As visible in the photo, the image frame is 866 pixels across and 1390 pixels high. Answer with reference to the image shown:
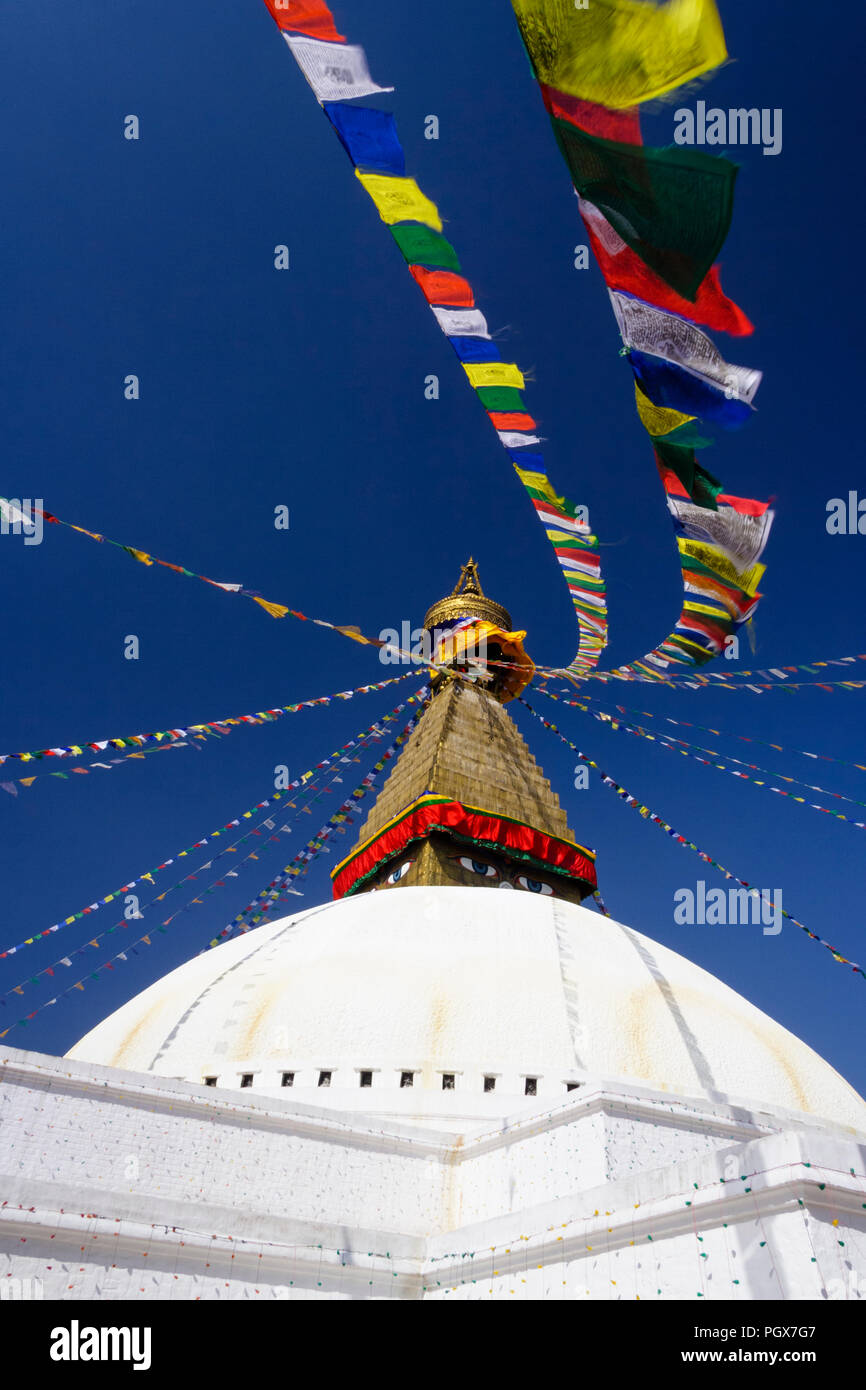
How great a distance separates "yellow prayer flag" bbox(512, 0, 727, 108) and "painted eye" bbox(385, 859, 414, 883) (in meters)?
11.0

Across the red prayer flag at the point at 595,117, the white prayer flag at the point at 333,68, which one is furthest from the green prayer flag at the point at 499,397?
the red prayer flag at the point at 595,117

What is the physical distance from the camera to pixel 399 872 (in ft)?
43.4

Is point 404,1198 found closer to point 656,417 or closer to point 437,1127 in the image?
point 437,1127

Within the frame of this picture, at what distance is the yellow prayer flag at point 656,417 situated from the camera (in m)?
5.15

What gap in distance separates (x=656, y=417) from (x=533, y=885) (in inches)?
376

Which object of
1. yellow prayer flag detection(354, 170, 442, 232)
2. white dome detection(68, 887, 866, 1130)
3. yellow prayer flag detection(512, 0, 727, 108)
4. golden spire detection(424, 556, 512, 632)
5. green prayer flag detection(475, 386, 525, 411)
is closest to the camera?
yellow prayer flag detection(512, 0, 727, 108)

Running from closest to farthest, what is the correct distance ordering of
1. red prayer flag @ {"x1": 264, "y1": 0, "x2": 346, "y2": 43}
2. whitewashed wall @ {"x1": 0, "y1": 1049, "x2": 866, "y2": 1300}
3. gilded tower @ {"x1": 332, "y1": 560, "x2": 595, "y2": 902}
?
whitewashed wall @ {"x1": 0, "y1": 1049, "x2": 866, "y2": 1300} < red prayer flag @ {"x1": 264, "y1": 0, "x2": 346, "y2": 43} < gilded tower @ {"x1": 332, "y1": 560, "x2": 595, "y2": 902}

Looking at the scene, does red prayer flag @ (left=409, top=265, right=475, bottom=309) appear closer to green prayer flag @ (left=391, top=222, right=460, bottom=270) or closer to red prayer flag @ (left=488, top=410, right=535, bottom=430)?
green prayer flag @ (left=391, top=222, right=460, bottom=270)

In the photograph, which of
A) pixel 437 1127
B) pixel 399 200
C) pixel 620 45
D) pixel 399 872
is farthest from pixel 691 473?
pixel 399 872

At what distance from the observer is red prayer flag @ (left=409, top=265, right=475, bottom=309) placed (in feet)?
18.5

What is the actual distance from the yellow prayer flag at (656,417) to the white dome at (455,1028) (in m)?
5.39

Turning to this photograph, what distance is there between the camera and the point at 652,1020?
7.73 meters

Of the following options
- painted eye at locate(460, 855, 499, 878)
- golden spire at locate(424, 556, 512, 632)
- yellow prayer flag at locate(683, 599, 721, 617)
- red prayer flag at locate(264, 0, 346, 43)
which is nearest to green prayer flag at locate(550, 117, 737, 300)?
red prayer flag at locate(264, 0, 346, 43)

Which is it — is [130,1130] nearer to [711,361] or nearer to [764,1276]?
[764,1276]
